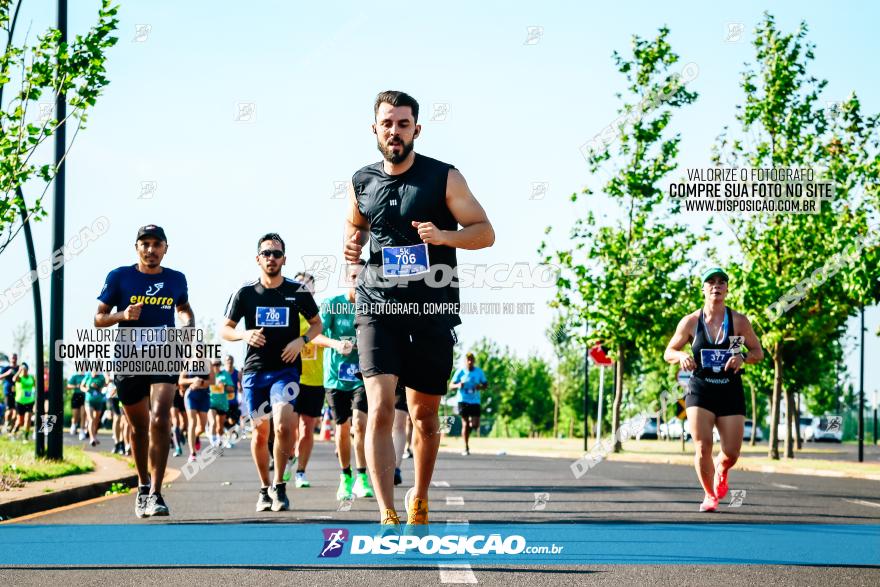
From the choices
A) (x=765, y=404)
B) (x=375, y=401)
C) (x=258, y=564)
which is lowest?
(x=765, y=404)

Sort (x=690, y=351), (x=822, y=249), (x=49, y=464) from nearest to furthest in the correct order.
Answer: (x=690, y=351), (x=49, y=464), (x=822, y=249)

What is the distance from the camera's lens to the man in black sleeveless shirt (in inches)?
253

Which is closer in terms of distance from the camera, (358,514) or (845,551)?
(845,551)

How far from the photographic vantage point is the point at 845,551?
7.83 m

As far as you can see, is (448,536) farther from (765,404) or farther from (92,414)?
(765,404)

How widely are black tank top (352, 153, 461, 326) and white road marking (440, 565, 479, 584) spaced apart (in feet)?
4.37

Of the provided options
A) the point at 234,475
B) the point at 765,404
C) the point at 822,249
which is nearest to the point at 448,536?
the point at 234,475

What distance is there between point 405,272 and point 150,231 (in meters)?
4.05

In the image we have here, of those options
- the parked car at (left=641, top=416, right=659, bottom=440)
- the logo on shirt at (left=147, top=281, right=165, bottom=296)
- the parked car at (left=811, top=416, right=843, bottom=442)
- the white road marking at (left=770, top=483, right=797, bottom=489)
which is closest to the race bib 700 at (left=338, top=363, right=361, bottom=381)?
the logo on shirt at (left=147, top=281, right=165, bottom=296)

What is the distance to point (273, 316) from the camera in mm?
10469

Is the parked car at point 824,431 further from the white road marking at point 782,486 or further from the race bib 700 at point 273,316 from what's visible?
the race bib 700 at point 273,316

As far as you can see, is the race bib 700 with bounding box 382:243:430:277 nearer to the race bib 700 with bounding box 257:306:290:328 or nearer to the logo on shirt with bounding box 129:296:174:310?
the logo on shirt with bounding box 129:296:174:310

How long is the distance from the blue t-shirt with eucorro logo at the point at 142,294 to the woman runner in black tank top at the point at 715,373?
433cm

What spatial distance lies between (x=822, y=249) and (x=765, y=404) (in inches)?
2924
